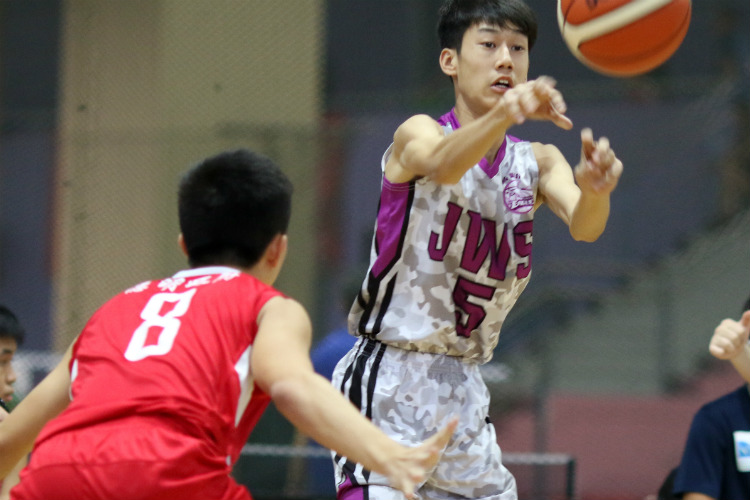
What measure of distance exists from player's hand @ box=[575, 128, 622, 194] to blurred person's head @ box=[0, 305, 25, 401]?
8.25 ft

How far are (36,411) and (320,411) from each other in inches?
33.7

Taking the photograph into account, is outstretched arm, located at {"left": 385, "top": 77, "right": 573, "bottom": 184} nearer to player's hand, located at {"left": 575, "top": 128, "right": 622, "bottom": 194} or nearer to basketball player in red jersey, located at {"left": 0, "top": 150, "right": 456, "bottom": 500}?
player's hand, located at {"left": 575, "top": 128, "right": 622, "bottom": 194}

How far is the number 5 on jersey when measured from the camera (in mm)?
2334

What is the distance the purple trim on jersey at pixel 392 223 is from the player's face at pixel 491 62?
42 centimetres

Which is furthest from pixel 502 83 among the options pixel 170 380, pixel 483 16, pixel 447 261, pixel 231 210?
pixel 170 380

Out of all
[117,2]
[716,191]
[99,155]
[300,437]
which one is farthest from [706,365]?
[117,2]

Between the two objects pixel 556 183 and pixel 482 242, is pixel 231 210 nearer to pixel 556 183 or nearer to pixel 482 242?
pixel 482 242

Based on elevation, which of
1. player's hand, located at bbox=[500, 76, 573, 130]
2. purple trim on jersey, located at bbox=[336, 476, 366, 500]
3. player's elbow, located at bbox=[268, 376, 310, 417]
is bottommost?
purple trim on jersey, located at bbox=[336, 476, 366, 500]

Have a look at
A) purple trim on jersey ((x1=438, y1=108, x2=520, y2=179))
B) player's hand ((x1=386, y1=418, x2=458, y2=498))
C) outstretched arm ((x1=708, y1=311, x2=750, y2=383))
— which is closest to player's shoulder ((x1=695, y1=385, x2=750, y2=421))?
outstretched arm ((x1=708, y1=311, x2=750, y2=383))

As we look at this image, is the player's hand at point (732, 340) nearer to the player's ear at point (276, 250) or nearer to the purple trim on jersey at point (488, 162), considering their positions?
the purple trim on jersey at point (488, 162)

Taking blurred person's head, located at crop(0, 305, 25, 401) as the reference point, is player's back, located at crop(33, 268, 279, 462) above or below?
above

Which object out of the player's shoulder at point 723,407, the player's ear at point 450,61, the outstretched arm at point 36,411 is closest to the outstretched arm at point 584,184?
the player's ear at point 450,61

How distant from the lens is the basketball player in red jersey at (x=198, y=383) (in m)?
2.17

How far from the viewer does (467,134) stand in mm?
2939
